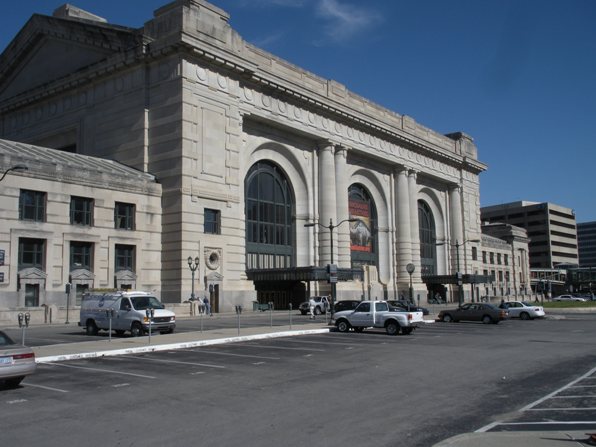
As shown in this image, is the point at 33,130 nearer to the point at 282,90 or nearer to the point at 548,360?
the point at 282,90

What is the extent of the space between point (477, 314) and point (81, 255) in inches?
1071

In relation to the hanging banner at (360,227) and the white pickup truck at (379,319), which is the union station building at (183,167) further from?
the white pickup truck at (379,319)

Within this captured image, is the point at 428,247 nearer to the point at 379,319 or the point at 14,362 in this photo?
the point at 379,319

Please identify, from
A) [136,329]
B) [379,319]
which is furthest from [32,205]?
[379,319]

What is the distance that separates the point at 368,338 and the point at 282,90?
3634 centimetres

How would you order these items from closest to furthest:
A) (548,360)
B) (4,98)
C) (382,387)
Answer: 1. (382,387)
2. (548,360)
3. (4,98)

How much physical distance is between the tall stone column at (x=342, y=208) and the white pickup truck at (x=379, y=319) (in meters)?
34.4

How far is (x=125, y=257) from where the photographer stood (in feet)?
148

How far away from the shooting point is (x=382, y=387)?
1320 centimetres

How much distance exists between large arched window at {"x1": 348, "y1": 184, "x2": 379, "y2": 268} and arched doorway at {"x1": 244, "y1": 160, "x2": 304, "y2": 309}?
437 inches

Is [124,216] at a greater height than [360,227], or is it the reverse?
[360,227]

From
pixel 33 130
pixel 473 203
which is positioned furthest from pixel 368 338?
pixel 473 203

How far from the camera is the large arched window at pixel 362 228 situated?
234 ft

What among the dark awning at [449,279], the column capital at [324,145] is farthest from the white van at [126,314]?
the dark awning at [449,279]
